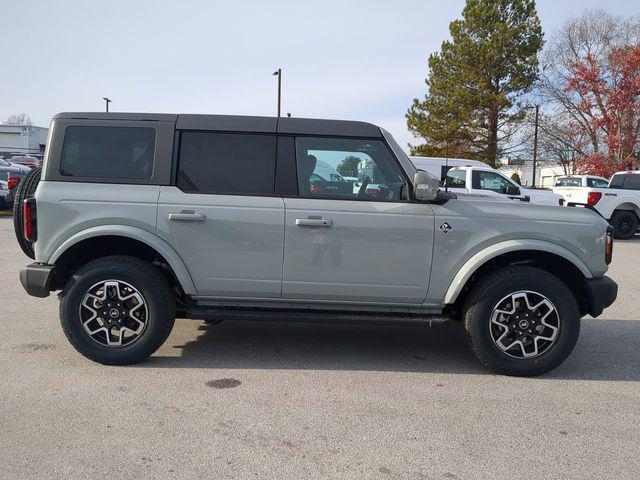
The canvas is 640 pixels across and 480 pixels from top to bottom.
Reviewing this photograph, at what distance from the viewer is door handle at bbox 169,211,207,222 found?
14.1 feet

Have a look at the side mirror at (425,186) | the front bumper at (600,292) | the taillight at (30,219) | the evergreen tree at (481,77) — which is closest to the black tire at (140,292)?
the taillight at (30,219)

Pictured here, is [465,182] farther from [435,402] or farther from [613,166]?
[613,166]

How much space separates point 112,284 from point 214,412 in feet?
4.74

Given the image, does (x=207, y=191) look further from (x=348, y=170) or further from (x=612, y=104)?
(x=612, y=104)

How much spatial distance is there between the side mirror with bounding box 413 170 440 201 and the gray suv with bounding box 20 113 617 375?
0.07 feet

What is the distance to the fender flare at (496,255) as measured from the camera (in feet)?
14.1

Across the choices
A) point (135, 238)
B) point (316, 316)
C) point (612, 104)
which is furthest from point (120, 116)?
point (612, 104)

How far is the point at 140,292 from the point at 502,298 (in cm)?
289

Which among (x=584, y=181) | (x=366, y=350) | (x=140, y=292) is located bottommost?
(x=366, y=350)

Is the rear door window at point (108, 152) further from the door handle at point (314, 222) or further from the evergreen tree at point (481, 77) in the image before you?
the evergreen tree at point (481, 77)

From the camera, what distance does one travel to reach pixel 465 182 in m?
14.8

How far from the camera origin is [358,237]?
431 centimetres

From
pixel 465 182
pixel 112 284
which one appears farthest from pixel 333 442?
pixel 465 182

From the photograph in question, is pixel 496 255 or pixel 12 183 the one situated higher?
pixel 12 183
